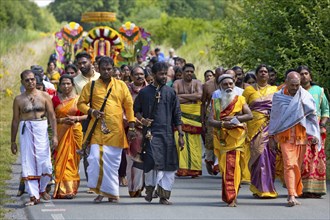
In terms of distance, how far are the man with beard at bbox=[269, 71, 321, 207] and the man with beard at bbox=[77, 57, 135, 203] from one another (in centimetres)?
200

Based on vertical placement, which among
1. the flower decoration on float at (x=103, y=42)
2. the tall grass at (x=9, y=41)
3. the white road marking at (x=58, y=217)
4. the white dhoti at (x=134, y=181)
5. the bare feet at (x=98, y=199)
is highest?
the tall grass at (x=9, y=41)

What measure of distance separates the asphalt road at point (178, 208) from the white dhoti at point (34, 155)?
1.10ft

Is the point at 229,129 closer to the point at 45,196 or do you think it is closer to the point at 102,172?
the point at 102,172

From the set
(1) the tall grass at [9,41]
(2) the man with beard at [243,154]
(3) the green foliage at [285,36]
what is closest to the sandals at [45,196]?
(2) the man with beard at [243,154]

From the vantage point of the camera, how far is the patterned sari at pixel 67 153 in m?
14.3

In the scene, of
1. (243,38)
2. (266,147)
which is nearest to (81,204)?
(266,147)

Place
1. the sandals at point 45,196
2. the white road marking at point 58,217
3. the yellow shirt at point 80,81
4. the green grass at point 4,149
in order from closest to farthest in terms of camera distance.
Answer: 1. the white road marking at point 58,217
2. the sandals at point 45,196
3. the green grass at point 4,149
4. the yellow shirt at point 80,81

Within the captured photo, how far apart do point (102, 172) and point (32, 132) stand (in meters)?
1.07

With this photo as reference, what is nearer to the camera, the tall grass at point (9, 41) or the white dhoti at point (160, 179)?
the white dhoti at point (160, 179)

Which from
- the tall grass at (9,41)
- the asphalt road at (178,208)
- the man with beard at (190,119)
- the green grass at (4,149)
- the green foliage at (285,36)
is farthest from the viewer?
the tall grass at (9,41)

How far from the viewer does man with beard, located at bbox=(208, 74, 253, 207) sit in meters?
13.7

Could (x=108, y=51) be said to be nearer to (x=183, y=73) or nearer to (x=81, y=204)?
(x=183, y=73)

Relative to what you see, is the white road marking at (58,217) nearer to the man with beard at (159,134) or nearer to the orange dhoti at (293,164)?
the man with beard at (159,134)

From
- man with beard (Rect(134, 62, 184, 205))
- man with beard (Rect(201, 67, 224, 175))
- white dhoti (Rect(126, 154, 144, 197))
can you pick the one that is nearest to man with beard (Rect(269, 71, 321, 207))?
man with beard (Rect(134, 62, 184, 205))
